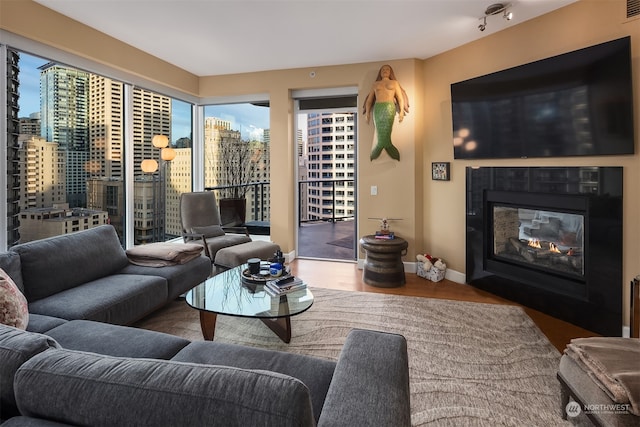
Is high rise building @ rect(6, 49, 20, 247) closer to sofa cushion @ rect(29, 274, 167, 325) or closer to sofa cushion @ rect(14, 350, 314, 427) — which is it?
sofa cushion @ rect(29, 274, 167, 325)

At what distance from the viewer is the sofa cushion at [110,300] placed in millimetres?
2205

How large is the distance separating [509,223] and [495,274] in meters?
0.55

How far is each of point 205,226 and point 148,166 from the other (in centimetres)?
103

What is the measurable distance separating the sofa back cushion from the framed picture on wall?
3.45 meters

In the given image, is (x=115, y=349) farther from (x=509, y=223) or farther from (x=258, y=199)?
(x=258, y=199)

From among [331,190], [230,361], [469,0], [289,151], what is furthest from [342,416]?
[331,190]

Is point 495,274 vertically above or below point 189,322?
above

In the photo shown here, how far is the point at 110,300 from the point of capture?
237 cm

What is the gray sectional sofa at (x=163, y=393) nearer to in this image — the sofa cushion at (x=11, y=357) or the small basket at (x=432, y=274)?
the sofa cushion at (x=11, y=357)

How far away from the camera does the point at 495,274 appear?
3.72m

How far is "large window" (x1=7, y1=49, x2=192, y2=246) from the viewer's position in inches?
123

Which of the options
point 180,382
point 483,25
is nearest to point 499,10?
point 483,25

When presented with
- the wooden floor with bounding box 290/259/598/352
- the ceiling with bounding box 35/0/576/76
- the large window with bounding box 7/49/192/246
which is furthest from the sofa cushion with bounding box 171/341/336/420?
the ceiling with bounding box 35/0/576/76

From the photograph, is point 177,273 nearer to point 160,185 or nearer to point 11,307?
point 11,307
